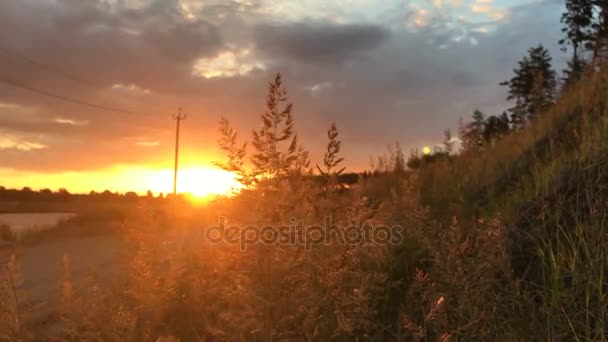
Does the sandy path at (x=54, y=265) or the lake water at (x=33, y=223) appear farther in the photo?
the lake water at (x=33, y=223)

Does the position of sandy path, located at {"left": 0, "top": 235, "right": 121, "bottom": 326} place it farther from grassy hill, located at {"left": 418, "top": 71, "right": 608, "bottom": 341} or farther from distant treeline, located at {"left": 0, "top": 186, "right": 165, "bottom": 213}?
distant treeline, located at {"left": 0, "top": 186, "right": 165, "bottom": 213}

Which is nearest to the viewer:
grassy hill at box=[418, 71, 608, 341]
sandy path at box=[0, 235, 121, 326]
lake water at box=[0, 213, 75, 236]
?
grassy hill at box=[418, 71, 608, 341]

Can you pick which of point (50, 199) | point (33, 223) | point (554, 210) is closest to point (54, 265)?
point (554, 210)

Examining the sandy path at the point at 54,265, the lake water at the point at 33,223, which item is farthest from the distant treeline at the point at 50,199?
the sandy path at the point at 54,265

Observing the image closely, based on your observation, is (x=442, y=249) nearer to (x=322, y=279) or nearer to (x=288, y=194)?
(x=322, y=279)

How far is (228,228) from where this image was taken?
108 inches

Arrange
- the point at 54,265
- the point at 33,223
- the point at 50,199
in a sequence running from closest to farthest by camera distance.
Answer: the point at 54,265, the point at 33,223, the point at 50,199

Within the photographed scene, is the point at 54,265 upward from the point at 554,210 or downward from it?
downward

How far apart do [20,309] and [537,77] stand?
791 cm

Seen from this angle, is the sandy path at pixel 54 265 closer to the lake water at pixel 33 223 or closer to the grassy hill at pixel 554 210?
the lake water at pixel 33 223

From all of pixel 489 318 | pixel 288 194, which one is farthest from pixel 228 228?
pixel 489 318

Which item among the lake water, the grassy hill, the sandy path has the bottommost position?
the sandy path

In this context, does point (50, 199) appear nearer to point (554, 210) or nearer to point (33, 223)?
point (33, 223)

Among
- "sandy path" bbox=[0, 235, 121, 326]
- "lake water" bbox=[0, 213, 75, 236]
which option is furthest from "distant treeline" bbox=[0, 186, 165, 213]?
"sandy path" bbox=[0, 235, 121, 326]
